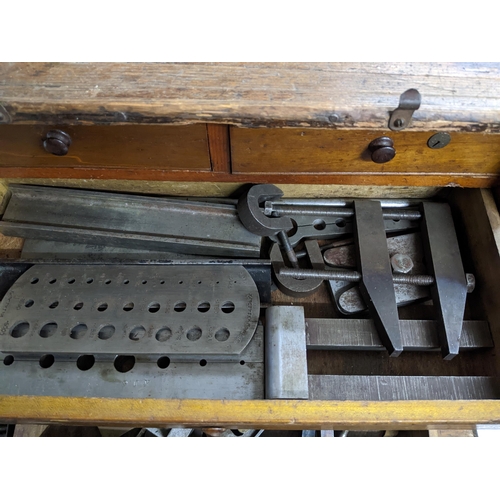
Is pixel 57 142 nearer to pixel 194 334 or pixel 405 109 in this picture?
pixel 194 334

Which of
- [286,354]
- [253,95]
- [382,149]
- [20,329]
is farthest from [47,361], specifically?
[382,149]

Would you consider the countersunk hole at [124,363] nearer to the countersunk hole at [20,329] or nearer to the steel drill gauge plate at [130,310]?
the steel drill gauge plate at [130,310]

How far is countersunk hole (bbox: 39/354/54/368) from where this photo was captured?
3.48ft

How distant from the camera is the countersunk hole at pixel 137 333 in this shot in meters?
1.05

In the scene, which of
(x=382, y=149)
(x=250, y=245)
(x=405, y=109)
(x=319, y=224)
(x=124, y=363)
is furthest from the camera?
(x=319, y=224)

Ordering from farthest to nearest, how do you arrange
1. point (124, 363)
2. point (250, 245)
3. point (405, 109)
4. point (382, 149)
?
1. point (250, 245)
2. point (124, 363)
3. point (382, 149)
4. point (405, 109)

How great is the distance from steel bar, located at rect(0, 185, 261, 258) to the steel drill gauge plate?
80 millimetres

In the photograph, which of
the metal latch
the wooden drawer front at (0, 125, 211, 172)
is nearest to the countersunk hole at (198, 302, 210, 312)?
the wooden drawer front at (0, 125, 211, 172)

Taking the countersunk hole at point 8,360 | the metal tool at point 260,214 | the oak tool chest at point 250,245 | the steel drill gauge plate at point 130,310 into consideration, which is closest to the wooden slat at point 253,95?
the oak tool chest at point 250,245

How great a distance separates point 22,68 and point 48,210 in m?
0.40

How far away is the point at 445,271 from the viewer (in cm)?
117

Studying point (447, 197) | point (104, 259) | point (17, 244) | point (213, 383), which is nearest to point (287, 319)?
point (213, 383)

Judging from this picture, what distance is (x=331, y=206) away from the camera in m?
1.29

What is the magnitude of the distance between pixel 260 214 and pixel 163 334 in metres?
0.41
